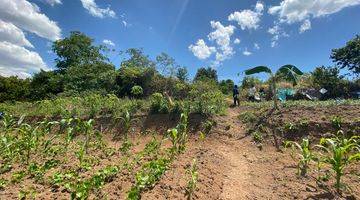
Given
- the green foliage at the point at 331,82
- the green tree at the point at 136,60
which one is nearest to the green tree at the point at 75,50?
the green tree at the point at 136,60

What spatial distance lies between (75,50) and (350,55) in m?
27.2

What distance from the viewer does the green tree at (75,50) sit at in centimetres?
3303

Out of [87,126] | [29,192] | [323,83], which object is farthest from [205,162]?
[323,83]

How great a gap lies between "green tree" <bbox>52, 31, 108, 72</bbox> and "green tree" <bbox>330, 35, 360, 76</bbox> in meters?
23.4

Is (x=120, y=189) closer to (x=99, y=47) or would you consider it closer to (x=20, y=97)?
(x=20, y=97)

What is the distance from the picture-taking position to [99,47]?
33969 mm

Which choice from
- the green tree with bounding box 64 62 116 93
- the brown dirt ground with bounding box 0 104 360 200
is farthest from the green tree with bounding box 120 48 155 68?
the brown dirt ground with bounding box 0 104 360 200

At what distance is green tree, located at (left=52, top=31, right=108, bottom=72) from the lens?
108 feet

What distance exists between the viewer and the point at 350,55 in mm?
31172

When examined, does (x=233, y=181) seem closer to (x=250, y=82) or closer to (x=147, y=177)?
(x=147, y=177)

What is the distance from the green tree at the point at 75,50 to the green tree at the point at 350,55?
23431mm

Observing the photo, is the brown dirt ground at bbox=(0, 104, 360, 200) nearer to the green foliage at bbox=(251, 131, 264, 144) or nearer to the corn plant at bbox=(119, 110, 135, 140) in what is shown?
the green foliage at bbox=(251, 131, 264, 144)

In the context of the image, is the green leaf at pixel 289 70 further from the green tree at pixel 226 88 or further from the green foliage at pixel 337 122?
the green tree at pixel 226 88

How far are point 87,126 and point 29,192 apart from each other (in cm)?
239
